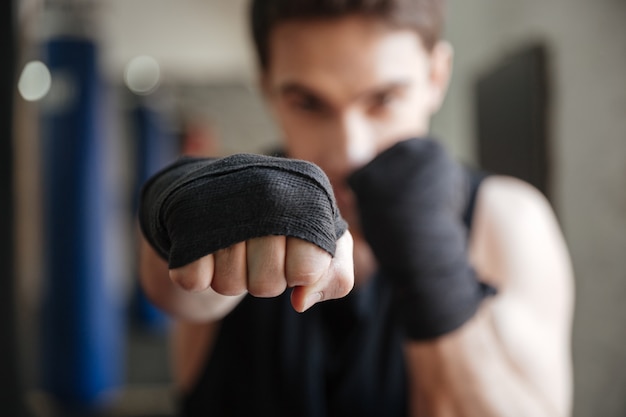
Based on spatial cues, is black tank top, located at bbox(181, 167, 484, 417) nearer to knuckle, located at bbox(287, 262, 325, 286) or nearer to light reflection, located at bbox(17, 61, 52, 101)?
knuckle, located at bbox(287, 262, 325, 286)

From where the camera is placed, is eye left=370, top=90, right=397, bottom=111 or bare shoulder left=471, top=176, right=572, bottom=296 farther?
bare shoulder left=471, top=176, right=572, bottom=296

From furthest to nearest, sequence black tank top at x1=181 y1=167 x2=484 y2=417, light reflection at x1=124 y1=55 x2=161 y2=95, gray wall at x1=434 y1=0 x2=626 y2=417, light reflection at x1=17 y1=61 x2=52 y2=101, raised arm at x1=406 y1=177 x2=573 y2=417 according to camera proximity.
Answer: light reflection at x1=124 y1=55 x2=161 y2=95, light reflection at x1=17 y1=61 x2=52 y2=101, gray wall at x1=434 y1=0 x2=626 y2=417, black tank top at x1=181 y1=167 x2=484 y2=417, raised arm at x1=406 y1=177 x2=573 y2=417

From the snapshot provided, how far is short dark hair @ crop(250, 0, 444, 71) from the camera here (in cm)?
54

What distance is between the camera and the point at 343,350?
2.22 ft

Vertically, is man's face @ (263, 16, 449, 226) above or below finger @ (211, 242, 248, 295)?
above

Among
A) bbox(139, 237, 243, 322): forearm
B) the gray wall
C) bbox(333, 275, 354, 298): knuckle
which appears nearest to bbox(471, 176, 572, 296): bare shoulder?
the gray wall

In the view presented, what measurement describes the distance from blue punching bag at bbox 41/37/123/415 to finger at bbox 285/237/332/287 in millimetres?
1862

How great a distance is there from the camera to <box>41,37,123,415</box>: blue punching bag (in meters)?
1.84

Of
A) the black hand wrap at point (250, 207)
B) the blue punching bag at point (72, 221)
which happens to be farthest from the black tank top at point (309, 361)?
the blue punching bag at point (72, 221)

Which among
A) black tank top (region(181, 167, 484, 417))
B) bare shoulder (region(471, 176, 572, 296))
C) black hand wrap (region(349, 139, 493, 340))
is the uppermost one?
black hand wrap (region(349, 139, 493, 340))

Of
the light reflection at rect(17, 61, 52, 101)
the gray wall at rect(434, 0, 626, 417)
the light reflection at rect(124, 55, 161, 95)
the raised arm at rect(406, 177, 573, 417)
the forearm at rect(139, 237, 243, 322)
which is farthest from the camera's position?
the light reflection at rect(124, 55, 161, 95)

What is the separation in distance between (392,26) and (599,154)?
0.50 metres

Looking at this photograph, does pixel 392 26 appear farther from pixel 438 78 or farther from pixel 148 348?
pixel 148 348

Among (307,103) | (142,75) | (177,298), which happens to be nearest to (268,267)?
(177,298)
